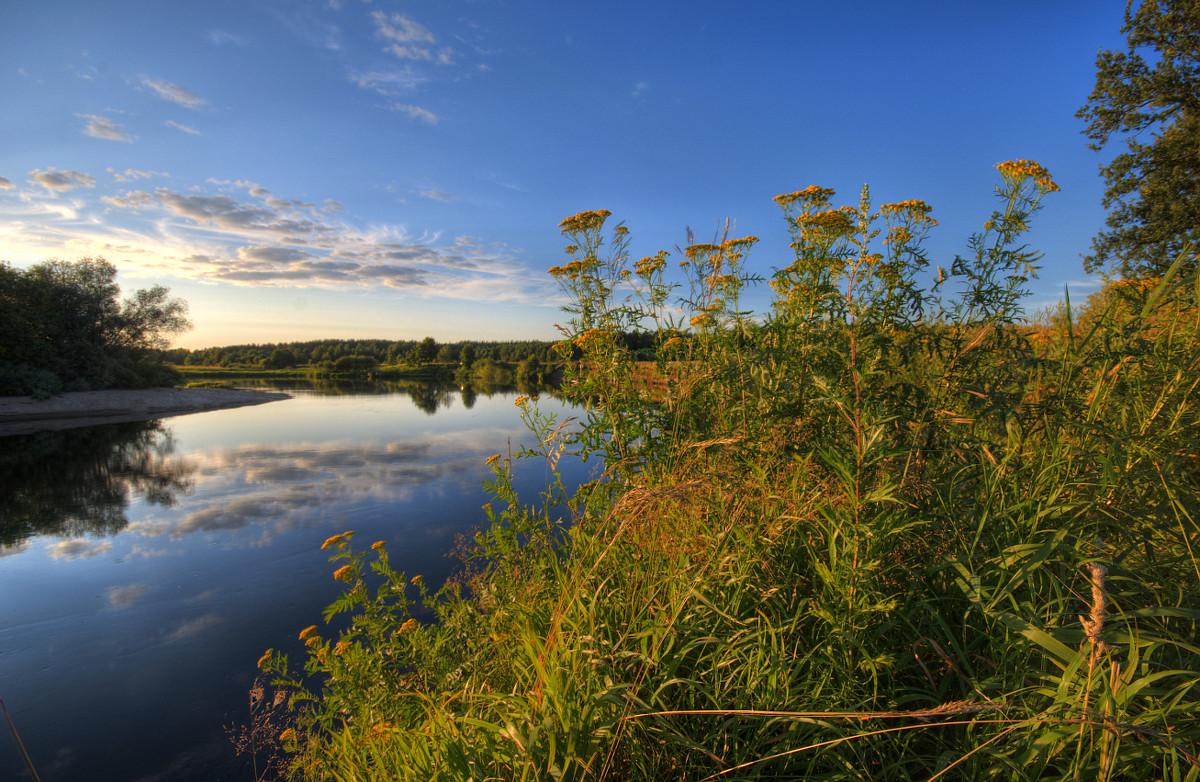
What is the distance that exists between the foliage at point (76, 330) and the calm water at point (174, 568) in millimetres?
8169

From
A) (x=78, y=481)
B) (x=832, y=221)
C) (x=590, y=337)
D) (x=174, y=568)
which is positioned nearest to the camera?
(x=832, y=221)

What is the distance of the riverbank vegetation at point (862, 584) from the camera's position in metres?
1.01

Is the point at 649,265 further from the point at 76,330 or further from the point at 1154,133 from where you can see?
the point at 76,330

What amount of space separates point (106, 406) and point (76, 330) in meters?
3.50

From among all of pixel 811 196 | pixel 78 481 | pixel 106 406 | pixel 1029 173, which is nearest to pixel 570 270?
pixel 811 196

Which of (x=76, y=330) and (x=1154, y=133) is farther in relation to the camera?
(x=76, y=330)

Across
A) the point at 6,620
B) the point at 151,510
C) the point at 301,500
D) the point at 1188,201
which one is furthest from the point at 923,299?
the point at 1188,201

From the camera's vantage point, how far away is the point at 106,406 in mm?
19828

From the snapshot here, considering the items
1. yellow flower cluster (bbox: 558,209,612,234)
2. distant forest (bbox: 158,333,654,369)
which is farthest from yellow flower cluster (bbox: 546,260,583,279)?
distant forest (bbox: 158,333,654,369)

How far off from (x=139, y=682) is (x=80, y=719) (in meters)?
0.36

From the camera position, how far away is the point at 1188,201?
9.17 m

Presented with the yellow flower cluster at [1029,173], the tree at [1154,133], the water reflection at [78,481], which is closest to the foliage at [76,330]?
the water reflection at [78,481]

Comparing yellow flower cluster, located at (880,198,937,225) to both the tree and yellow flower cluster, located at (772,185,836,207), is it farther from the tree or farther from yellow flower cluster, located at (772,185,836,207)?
the tree

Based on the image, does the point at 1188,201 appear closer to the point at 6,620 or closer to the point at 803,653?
the point at 803,653
